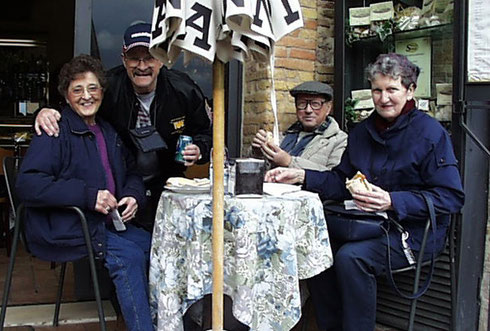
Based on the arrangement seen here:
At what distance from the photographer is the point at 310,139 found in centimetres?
391

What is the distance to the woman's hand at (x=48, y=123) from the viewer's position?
2.99m

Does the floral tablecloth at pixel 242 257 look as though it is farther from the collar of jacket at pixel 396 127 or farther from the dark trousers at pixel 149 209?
the dark trousers at pixel 149 209

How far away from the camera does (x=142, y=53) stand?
3.44 m

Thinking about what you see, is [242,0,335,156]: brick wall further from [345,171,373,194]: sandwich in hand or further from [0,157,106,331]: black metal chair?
[0,157,106,331]: black metal chair

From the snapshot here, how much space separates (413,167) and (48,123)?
1815 millimetres

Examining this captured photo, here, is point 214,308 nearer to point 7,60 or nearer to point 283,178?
point 283,178

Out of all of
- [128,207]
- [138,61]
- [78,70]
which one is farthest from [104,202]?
[138,61]

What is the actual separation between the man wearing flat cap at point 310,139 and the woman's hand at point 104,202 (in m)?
1.06

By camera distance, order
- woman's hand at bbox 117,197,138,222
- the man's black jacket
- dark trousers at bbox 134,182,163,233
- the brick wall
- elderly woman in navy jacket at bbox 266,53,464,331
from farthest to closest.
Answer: the brick wall
dark trousers at bbox 134,182,163,233
the man's black jacket
woman's hand at bbox 117,197,138,222
elderly woman in navy jacket at bbox 266,53,464,331

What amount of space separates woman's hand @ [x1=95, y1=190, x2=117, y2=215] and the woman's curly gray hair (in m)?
0.62

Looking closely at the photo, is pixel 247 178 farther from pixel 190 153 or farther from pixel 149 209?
pixel 149 209

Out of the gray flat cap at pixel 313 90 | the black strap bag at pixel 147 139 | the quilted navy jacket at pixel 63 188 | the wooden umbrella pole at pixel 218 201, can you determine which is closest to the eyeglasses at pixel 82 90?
the quilted navy jacket at pixel 63 188

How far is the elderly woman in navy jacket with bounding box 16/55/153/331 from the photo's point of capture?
112 inches

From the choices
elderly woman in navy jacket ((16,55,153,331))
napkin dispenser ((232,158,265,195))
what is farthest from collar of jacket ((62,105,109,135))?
napkin dispenser ((232,158,265,195))
